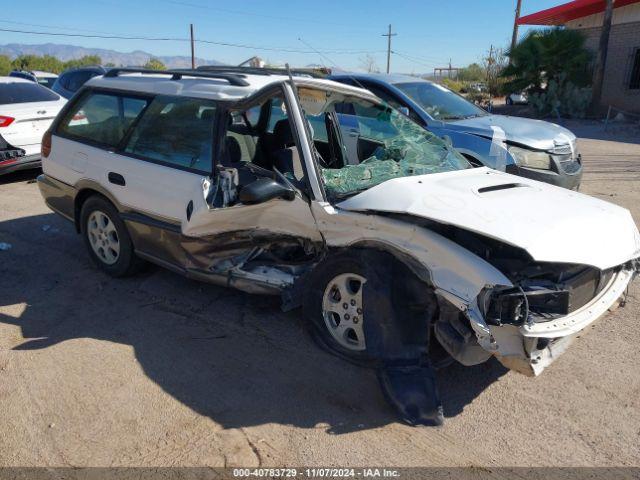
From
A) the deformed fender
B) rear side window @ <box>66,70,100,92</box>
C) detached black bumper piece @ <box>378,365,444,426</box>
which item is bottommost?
detached black bumper piece @ <box>378,365,444,426</box>

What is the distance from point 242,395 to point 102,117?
297cm

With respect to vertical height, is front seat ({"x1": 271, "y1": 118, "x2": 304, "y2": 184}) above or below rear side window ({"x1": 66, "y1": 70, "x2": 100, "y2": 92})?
below

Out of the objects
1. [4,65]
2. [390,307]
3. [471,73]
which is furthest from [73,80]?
[471,73]

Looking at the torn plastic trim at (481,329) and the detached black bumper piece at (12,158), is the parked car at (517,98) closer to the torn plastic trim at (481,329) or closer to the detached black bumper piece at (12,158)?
the detached black bumper piece at (12,158)

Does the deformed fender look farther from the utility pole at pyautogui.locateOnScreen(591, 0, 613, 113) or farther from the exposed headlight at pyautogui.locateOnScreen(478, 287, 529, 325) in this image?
the utility pole at pyautogui.locateOnScreen(591, 0, 613, 113)

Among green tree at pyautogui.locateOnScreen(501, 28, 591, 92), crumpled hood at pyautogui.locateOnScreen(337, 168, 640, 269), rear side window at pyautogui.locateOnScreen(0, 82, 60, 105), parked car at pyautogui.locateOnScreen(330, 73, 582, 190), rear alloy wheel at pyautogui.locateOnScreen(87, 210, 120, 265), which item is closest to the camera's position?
crumpled hood at pyautogui.locateOnScreen(337, 168, 640, 269)

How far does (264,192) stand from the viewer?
3.36 metres

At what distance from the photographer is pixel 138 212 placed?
4344mm

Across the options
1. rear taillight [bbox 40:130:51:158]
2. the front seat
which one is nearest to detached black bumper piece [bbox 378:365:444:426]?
the front seat

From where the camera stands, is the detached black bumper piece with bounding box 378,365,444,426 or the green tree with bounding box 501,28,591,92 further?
the green tree with bounding box 501,28,591,92

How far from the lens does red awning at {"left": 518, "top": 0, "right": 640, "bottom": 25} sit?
21609 millimetres

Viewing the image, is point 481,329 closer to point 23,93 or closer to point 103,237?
point 103,237

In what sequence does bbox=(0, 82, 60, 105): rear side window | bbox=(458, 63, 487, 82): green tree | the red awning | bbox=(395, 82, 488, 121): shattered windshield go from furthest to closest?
bbox=(458, 63, 487, 82): green tree → the red awning → bbox=(0, 82, 60, 105): rear side window → bbox=(395, 82, 488, 121): shattered windshield

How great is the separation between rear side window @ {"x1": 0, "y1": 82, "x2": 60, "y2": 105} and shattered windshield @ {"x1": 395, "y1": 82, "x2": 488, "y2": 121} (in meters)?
6.27
